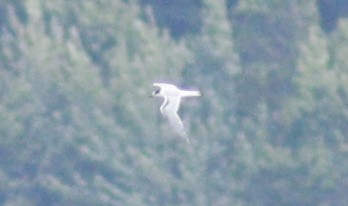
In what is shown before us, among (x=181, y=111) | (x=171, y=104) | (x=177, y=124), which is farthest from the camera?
(x=181, y=111)

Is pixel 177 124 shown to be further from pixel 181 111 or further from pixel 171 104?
pixel 181 111

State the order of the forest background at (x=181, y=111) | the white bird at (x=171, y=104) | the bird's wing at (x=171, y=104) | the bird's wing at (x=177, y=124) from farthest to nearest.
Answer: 1. the forest background at (x=181, y=111)
2. the bird's wing at (x=171, y=104)
3. the white bird at (x=171, y=104)
4. the bird's wing at (x=177, y=124)

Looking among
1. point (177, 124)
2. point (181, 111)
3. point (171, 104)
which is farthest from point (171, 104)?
point (181, 111)

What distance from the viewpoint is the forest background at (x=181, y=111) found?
29375 mm

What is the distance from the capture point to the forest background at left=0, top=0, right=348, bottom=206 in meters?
29.4

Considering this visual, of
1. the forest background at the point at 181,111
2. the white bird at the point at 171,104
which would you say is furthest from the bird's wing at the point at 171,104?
the forest background at the point at 181,111

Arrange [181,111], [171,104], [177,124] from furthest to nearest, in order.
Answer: [181,111] < [171,104] < [177,124]

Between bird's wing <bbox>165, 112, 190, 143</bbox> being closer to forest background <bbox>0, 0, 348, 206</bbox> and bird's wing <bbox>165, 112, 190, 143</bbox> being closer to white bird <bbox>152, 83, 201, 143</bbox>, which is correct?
white bird <bbox>152, 83, 201, 143</bbox>

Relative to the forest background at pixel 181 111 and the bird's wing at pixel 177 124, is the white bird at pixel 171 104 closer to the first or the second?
the bird's wing at pixel 177 124

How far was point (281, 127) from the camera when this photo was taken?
30.6m

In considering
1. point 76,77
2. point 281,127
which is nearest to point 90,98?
point 76,77

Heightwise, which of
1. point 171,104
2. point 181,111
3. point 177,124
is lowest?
point 177,124

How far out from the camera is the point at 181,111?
29.6 m

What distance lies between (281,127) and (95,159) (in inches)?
86.5
